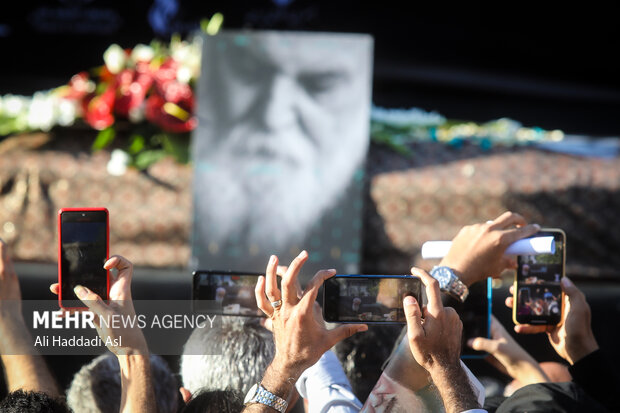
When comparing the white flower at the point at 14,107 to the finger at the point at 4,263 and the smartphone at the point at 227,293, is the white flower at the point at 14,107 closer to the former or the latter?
the finger at the point at 4,263

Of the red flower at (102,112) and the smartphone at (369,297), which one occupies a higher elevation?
the red flower at (102,112)

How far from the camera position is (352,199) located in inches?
74.4

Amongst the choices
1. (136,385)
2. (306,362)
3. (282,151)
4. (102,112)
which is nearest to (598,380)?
(306,362)

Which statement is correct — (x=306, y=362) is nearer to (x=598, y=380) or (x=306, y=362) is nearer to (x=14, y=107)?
(x=598, y=380)

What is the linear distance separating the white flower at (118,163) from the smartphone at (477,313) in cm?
129

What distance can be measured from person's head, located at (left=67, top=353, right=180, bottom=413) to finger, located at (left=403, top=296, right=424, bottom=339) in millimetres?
494

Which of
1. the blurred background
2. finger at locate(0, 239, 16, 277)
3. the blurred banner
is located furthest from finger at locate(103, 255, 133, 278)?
the blurred banner

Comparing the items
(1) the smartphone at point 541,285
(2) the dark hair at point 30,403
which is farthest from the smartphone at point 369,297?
(2) the dark hair at point 30,403

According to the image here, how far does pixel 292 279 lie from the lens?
2.86ft

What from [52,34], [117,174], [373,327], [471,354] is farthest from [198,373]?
[52,34]

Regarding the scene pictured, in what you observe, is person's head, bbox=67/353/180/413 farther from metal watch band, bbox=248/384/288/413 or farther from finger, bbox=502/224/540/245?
finger, bbox=502/224/540/245

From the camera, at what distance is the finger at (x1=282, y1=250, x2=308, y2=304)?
0.86 m

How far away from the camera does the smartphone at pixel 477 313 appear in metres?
1.12

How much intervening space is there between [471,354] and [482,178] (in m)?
0.93
